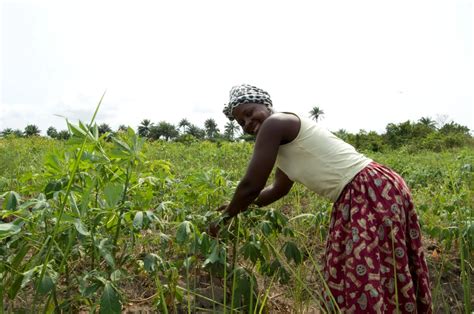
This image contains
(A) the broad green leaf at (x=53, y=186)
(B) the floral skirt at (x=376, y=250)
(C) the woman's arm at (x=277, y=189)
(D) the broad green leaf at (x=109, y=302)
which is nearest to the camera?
(D) the broad green leaf at (x=109, y=302)

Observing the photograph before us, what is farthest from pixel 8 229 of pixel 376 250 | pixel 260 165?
pixel 376 250

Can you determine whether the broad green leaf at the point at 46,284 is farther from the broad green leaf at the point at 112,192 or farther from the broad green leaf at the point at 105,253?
the broad green leaf at the point at 112,192

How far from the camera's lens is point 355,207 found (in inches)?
67.2

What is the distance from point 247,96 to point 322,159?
439mm

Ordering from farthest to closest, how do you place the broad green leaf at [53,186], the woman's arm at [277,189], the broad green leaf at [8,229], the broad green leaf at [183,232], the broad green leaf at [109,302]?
the woman's arm at [277,189] < the broad green leaf at [183,232] < the broad green leaf at [53,186] < the broad green leaf at [109,302] < the broad green leaf at [8,229]

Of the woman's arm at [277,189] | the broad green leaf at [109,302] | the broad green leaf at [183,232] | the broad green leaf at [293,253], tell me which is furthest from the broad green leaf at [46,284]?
the woman's arm at [277,189]

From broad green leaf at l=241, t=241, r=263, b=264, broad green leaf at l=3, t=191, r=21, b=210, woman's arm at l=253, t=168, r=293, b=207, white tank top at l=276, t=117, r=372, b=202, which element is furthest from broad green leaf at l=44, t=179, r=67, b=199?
woman's arm at l=253, t=168, r=293, b=207

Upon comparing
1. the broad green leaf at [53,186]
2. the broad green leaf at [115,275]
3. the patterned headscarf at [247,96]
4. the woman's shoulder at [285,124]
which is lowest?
the broad green leaf at [115,275]

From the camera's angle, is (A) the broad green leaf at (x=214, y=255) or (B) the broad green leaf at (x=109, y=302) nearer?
(B) the broad green leaf at (x=109, y=302)

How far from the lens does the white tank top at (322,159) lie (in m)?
1.76

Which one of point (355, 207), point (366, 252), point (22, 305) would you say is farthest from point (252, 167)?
point (22, 305)

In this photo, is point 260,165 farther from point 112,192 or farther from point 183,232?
point 112,192

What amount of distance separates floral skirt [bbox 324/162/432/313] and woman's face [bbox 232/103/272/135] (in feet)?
1.61

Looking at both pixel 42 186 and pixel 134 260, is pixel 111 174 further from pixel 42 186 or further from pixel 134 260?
pixel 134 260
